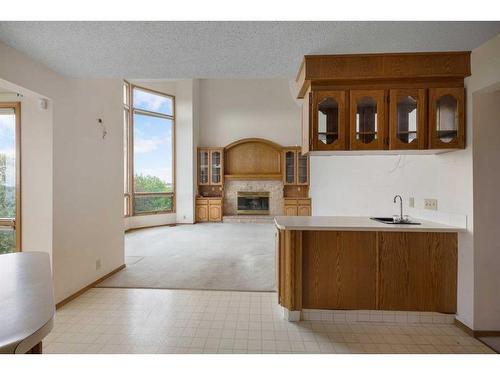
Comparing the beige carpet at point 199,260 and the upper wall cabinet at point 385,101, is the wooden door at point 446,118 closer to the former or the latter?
the upper wall cabinet at point 385,101

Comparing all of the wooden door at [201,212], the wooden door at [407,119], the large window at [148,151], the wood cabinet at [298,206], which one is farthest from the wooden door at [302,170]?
the wooden door at [407,119]

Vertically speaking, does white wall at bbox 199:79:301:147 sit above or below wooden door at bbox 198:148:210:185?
above

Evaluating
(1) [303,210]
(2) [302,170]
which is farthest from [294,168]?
(1) [303,210]

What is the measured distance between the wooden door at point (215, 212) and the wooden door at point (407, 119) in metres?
6.76

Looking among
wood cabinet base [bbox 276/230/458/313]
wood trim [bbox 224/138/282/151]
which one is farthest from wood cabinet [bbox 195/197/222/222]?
wood cabinet base [bbox 276/230/458/313]

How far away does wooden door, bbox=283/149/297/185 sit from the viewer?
28.8 feet

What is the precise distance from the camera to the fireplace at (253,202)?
9.20 meters

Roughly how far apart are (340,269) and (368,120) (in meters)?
1.42

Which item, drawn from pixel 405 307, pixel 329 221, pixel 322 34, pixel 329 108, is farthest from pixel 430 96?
pixel 405 307

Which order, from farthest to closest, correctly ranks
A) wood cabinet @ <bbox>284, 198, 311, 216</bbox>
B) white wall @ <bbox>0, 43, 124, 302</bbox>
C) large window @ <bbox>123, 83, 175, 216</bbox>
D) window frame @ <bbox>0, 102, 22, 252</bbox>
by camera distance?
wood cabinet @ <bbox>284, 198, 311, 216</bbox> < large window @ <bbox>123, 83, 175, 216</bbox> < window frame @ <bbox>0, 102, 22, 252</bbox> < white wall @ <bbox>0, 43, 124, 302</bbox>

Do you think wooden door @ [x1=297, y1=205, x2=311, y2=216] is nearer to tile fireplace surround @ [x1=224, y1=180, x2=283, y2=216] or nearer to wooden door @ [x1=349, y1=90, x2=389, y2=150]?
tile fireplace surround @ [x1=224, y1=180, x2=283, y2=216]

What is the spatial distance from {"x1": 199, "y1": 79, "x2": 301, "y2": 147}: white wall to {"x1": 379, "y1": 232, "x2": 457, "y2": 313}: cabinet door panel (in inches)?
272

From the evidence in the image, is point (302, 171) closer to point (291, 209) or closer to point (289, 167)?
point (289, 167)

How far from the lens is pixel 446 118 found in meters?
2.50
